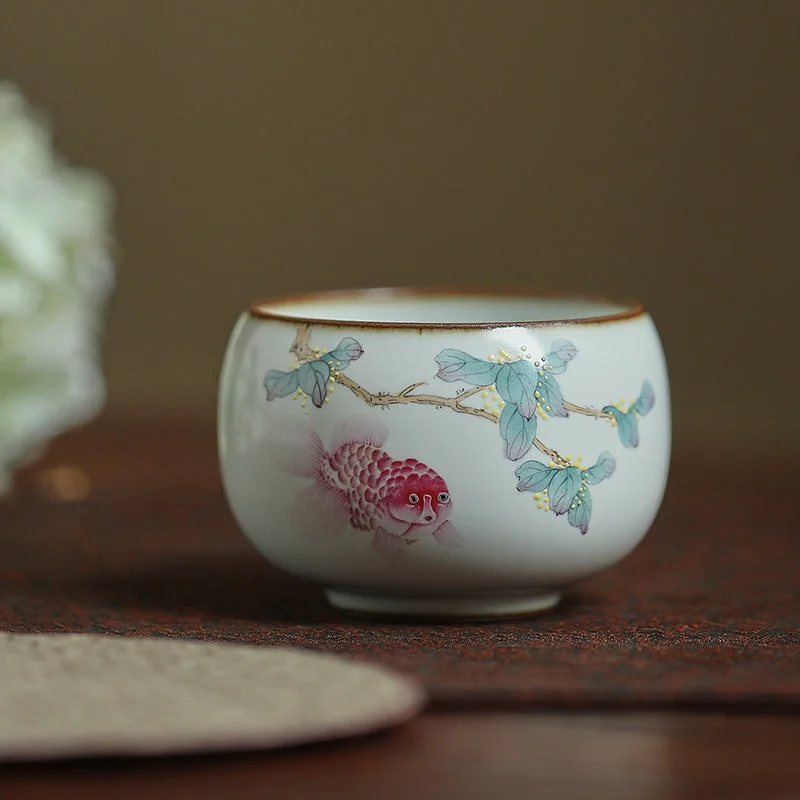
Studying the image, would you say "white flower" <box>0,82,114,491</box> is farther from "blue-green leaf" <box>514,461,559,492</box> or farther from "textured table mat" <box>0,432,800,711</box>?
"blue-green leaf" <box>514,461,559,492</box>

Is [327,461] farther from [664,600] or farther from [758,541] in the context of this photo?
[758,541]

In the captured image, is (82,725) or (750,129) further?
(750,129)

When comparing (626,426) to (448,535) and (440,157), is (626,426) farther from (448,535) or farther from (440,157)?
(440,157)

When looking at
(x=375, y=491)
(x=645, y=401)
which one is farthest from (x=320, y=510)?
(x=645, y=401)

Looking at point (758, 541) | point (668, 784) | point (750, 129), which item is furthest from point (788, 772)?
point (750, 129)

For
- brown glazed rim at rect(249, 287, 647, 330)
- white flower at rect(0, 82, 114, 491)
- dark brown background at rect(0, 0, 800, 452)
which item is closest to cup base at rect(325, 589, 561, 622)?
brown glazed rim at rect(249, 287, 647, 330)

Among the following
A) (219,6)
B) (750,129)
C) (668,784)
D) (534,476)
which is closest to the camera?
(668,784)
